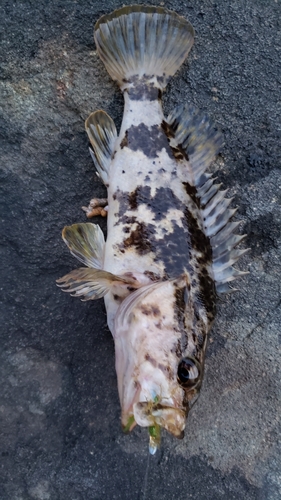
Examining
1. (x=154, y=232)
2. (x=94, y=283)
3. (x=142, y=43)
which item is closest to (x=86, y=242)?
(x=94, y=283)

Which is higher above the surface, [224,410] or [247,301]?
[247,301]

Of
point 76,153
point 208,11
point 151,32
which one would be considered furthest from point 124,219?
point 208,11

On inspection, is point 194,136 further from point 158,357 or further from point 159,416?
point 159,416

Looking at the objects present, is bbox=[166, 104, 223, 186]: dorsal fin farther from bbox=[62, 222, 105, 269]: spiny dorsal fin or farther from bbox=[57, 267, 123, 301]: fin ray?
bbox=[57, 267, 123, 301]: fin ray

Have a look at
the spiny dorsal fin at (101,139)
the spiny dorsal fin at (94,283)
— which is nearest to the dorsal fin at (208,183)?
the spiny dorsal fin at (101,139)

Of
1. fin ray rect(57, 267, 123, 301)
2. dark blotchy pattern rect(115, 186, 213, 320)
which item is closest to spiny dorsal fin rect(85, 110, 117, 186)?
dark blotchy pattern rect(115, 186, 213, 320)

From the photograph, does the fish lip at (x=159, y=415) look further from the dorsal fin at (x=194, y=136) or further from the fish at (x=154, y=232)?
the dorsal fin at (x=194, y=136)

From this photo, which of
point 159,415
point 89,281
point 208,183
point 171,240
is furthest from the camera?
point 208,183

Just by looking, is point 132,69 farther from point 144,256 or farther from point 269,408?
point 269,408
